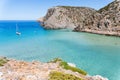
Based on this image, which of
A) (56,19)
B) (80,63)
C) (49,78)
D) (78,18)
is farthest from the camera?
(78,18)

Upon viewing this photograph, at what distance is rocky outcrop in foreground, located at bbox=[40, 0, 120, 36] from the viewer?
9838 centimetres

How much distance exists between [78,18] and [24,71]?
457ft

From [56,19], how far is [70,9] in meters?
23.0

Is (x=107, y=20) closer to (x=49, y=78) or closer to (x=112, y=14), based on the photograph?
(x=112, y=14)

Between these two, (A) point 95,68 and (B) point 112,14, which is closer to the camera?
(A) point 95,68

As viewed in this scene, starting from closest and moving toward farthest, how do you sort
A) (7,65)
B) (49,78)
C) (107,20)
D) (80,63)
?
(49,78) < (7,65) < (80,63) < (107,20)

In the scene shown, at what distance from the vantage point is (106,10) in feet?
371

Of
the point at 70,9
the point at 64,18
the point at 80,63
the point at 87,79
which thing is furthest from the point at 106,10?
the point at 87,79

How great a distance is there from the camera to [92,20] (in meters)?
112

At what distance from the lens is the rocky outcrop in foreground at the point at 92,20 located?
9838 centimetres

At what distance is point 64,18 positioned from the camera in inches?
5758

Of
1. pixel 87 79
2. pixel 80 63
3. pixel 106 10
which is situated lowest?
pixel 80 63

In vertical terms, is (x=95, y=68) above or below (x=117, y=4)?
below

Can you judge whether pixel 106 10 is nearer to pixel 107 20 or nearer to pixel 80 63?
pixel 107 20
